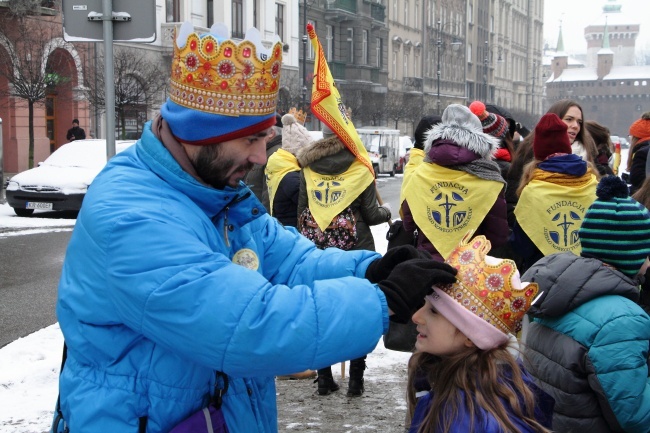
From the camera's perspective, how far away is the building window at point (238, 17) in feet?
118

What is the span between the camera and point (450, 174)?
4734mm

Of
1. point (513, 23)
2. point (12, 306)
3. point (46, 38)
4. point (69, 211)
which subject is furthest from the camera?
point (513, 23)

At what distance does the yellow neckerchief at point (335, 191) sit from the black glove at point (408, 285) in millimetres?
3527

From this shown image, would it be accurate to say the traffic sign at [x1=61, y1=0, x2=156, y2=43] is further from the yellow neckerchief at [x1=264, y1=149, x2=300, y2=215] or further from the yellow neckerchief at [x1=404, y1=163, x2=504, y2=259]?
the yellow neckerchief at [x1=404, y1=163, x2=504, y2=259]

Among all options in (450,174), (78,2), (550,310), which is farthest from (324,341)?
(78,2)

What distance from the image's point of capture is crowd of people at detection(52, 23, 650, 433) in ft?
6.06

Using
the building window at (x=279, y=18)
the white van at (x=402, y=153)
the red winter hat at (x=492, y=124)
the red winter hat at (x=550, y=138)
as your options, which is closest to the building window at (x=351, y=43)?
Result: the building window at (x=279, y=18)

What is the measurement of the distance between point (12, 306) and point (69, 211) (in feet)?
28.5

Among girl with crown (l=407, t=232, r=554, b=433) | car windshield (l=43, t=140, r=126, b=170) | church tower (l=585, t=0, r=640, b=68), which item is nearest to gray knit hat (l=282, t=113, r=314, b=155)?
girl with crown (l=407, t=232, r=554, b=433)

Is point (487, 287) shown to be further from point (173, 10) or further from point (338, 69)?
point (338, 69)

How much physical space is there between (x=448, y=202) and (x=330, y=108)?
119 cm

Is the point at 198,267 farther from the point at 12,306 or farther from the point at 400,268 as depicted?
the point at 12,306

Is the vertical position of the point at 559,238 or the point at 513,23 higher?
the point at 513,23

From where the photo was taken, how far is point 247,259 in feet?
7.50
